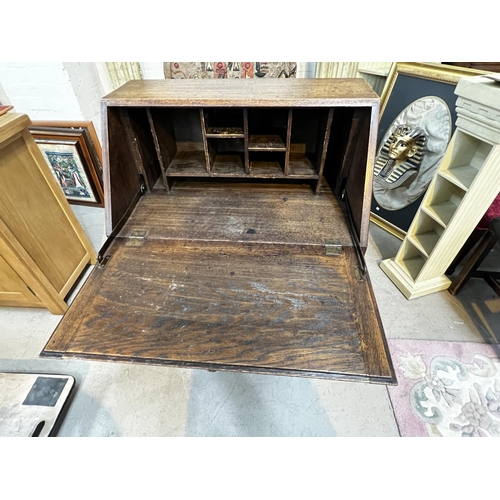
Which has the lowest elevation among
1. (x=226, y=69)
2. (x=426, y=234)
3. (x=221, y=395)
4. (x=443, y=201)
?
(x=221, y=395)

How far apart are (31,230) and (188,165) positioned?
0.80 meters

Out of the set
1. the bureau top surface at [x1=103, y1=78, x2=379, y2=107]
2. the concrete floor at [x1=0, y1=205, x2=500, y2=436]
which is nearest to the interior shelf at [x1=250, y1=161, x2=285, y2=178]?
the bureau top surface at [x1=103, y1=78, x2=379, y2=107]

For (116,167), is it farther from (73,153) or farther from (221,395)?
(73,153)

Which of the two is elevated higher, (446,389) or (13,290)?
(13,290)

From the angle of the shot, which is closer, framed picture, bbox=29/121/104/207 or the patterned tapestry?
the patterned tapestry

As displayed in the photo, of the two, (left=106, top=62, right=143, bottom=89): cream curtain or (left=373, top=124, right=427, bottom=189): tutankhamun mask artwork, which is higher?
(left=106, top=62, right=143, bottom=89): cream curtain

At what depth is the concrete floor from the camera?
3.79ft

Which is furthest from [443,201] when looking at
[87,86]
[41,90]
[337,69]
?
[41,90]

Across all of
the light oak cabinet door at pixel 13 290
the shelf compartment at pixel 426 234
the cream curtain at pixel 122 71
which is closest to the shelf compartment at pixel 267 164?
the shelf compartment at pixel 426 234

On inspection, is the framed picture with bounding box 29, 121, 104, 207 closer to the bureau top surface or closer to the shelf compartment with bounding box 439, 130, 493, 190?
the bureau top surface

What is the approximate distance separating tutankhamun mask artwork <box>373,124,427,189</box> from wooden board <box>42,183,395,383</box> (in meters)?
0.93

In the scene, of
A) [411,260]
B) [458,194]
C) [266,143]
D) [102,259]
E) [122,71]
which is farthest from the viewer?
[122,71]

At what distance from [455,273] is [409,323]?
513 mm

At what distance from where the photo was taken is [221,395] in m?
1.25
